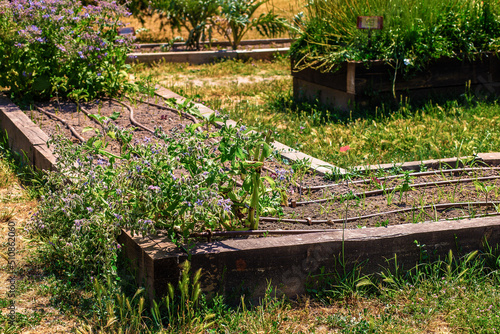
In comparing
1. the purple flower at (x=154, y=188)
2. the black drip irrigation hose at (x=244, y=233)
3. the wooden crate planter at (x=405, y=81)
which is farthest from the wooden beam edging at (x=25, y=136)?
the wooden crate planter at (x=405, y=81)

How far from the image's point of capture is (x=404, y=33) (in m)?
6.43

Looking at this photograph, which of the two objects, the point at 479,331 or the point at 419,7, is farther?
the point at 419,7

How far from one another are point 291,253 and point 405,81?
4221 mm

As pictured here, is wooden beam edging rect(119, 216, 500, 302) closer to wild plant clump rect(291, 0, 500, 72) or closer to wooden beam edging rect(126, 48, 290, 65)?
wild plant clump rect(291, 0, 500, 72)

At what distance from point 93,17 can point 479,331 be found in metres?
5.29

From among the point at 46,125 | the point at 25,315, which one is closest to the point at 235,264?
the point at 25,315

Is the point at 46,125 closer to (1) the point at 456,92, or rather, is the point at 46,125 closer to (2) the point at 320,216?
(2) the point at 320,216

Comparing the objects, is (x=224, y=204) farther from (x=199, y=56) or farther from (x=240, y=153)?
(x=199, y=56)

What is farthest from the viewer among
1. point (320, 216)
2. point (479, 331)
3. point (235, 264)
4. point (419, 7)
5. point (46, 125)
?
point (419, 7)

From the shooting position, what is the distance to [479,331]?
2.66 meters

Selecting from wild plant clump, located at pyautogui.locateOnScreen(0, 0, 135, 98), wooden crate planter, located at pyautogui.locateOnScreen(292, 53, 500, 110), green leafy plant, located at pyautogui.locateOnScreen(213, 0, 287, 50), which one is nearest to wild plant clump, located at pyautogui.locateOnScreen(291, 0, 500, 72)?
wooden crate planter, located at pyautogui.locateOnScreen(292, 53, 500, 110)

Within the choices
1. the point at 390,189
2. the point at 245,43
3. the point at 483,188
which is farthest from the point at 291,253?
the point at 245,43

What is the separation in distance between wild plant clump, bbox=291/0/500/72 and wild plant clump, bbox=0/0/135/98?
90.0 inches

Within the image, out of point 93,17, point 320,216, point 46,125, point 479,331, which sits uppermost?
point 93,17
